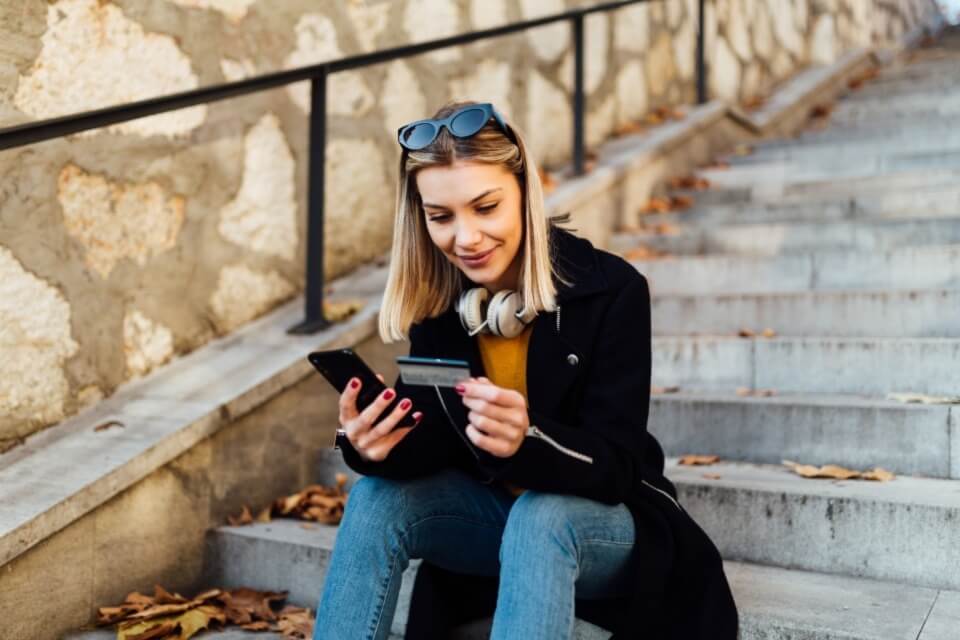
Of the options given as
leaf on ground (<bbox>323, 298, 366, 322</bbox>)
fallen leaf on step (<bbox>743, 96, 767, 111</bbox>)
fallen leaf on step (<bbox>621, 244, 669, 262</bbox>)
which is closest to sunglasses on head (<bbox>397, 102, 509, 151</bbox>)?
leaf on ground (<bbox>323, 298, 366, 322</bbox>)

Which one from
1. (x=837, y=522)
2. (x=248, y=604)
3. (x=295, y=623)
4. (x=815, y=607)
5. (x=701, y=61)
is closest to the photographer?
(x=815, y=607)

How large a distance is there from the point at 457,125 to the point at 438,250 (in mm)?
316

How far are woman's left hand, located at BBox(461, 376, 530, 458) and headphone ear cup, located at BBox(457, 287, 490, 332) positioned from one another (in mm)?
354

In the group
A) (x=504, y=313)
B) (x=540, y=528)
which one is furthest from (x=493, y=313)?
(x=540, y=528)

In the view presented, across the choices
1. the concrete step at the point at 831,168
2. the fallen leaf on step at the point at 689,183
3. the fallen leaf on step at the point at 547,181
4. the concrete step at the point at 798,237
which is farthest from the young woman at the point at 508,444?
the fallen leaf on step at the point at 689,183

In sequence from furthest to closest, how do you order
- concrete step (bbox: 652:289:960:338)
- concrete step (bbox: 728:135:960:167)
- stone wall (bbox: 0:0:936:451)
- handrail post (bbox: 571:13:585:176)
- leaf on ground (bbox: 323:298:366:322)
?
1. concrete step (bbox: 728:135:960:167)
2. handrail post (bbox: 571:13:585:176)
3. leaf on ground (bbox: 323:298:366:322)
4. concrete step (bbox: 652:289:960:338)
5. stone wall (bbox: 0:0:936:451)

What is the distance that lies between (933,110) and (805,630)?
17.3 feet

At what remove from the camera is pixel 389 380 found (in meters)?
3.53

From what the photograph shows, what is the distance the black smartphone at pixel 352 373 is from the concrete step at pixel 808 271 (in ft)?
7.37

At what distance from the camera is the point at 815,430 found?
2840 mm

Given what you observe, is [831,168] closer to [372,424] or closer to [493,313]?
[493,313]

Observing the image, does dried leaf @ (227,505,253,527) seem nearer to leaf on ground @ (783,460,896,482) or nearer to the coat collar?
the coat collar

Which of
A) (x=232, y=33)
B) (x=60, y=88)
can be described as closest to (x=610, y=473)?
(x=60, y=88)

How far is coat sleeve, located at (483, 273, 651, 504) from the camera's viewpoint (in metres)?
1.83
